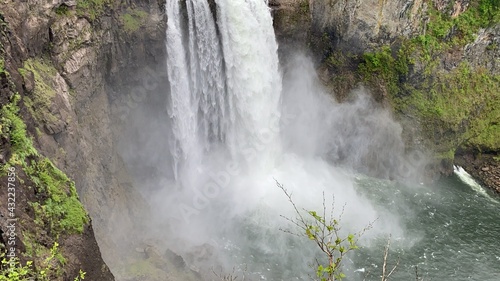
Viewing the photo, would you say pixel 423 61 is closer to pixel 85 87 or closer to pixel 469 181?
pixel 469 181

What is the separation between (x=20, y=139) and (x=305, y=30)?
17832 millimetres

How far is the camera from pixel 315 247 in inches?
751

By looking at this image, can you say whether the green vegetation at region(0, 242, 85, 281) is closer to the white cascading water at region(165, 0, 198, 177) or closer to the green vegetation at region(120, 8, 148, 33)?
the green vegetation at region(120, 8, 148, 33)

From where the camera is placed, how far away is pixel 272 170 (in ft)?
80.5

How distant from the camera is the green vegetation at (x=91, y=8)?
16.3 metres

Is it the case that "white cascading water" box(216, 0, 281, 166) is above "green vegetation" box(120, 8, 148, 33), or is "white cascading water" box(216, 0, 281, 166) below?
below

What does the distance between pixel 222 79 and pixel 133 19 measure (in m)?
5.47

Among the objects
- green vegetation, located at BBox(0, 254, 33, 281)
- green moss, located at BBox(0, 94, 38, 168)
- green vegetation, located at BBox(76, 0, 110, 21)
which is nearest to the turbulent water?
green vegetation, located at BBox(76, 0, 110, 21)

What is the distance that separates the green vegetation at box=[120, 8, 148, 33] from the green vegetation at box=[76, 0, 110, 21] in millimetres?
1215

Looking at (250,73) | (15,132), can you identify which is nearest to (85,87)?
(15,132)

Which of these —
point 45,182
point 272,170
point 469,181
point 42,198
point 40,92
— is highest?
point 40,92

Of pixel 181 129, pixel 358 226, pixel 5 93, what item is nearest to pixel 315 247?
pixel 358 226

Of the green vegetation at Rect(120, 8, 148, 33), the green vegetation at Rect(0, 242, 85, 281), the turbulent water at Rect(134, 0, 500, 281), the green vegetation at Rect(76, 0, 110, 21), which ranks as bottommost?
the turbulent water at Rect(134, 0, 500, 281)

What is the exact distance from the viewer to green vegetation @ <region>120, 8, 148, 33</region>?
1859 cm
